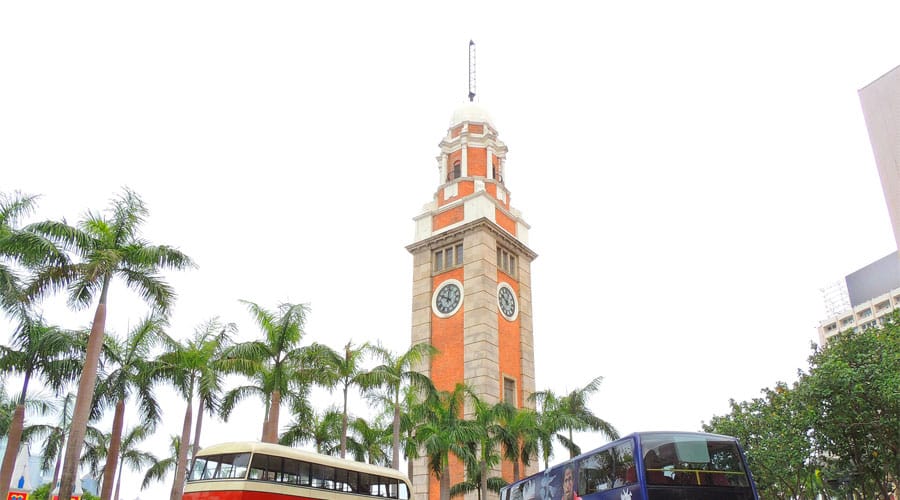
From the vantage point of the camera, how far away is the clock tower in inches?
1767

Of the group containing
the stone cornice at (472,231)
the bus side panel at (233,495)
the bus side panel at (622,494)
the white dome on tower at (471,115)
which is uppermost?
the white dome on tower at (471,115)

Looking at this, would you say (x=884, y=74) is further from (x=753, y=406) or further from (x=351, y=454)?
(x=351, y=454)

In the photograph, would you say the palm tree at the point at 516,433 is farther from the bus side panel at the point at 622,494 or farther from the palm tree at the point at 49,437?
the palm tree at the point at 49,437

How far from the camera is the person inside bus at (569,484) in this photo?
20.6 m

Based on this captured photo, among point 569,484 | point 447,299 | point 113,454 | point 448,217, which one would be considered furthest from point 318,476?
point 448,217

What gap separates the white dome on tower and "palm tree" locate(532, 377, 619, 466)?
26.4m

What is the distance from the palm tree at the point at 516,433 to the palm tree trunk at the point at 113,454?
1588cm

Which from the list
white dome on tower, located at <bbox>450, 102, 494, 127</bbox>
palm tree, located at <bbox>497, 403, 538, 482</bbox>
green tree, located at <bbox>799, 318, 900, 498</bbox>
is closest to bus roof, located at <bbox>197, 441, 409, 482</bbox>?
palm tree, located at <bbox>497, 403, 538, 482</bbox>

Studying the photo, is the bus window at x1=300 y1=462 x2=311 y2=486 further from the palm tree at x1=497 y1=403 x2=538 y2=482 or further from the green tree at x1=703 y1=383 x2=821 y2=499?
the green tree at x1=703 y1=383 x2=821 y2=499

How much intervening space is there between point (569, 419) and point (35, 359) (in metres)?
22.0

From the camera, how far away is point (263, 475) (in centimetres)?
1994

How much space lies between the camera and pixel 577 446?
113 feet

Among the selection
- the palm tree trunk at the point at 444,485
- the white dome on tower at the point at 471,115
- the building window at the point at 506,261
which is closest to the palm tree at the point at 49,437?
the palm tree trunk at the point at 444,485

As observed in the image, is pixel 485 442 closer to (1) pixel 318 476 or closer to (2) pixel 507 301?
(1) pixel 318 476
